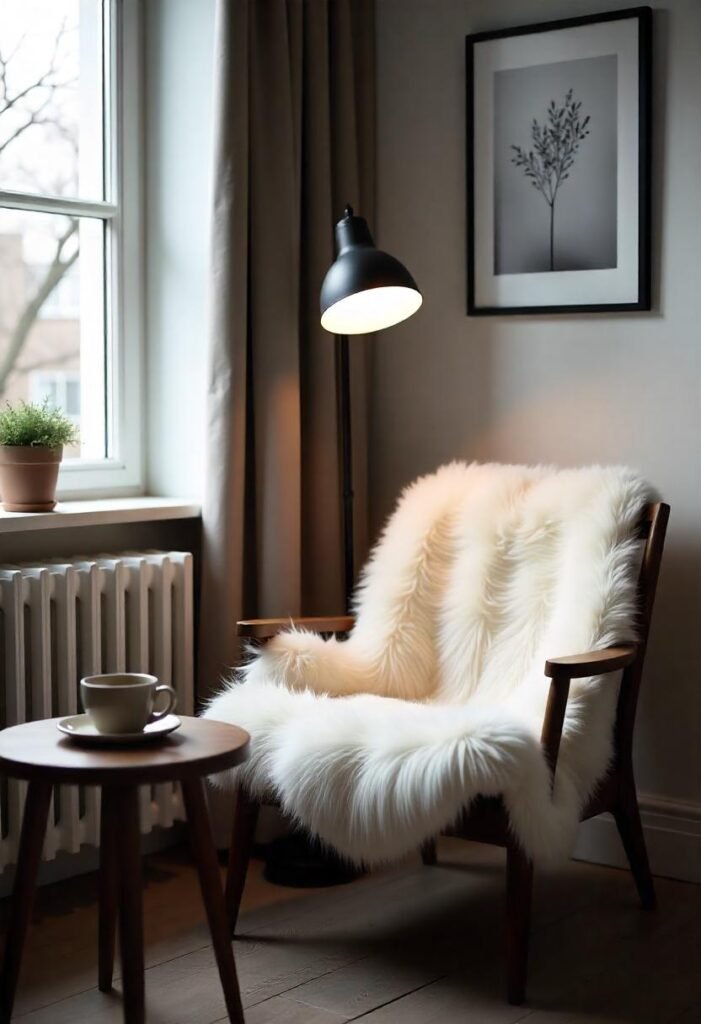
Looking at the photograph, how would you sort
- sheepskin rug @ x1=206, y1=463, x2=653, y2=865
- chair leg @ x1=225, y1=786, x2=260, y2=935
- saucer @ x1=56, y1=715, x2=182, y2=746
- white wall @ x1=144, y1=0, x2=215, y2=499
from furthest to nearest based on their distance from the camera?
white wall @ x1=144, y1=0, x2=215, y2=499 < chair leg @ x1=225, y1=786, x2=260, y2=935 < sheepskin rug @ x1=206, y1=463, x2=653, y2=865 < saucer @ x1=56, y1=715, x2=182, y2=746

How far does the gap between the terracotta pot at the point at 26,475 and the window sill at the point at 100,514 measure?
3 cm

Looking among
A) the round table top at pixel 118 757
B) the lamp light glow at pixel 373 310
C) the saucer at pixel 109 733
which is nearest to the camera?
the round table top at pixel 118 757

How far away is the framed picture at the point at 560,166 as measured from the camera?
296 centimetres

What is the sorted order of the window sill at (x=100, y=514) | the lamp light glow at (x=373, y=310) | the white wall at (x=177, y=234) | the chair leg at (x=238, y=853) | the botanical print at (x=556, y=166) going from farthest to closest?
the white wall at (x=177, y=234) → the botanical print at (x=556, y=166) → the lamp light glow at (x=373, y=310) → the window sill at (x=100, y=514) → the chair leg at (x=238, y=853)

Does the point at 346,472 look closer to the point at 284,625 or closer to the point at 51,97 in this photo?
the point at 284,625

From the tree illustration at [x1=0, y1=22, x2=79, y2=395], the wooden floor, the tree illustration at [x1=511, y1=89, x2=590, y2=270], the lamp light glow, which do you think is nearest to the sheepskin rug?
the wooden floor

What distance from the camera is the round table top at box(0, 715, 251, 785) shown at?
183 cm

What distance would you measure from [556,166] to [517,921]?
1755 millimetres

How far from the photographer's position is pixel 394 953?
2516 millimetres

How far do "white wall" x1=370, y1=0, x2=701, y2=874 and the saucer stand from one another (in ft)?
4.60

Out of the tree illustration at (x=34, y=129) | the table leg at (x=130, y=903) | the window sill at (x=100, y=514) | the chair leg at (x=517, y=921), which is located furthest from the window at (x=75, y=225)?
the chair leg at (x=517, y=921)

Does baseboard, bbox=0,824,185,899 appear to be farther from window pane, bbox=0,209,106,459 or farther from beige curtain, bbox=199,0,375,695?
A: window pane, bbox=0,209,106,459

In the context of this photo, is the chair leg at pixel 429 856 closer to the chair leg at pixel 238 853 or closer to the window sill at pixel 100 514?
the chair leg at pixel 238 853

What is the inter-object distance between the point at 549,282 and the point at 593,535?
0.76 meters
